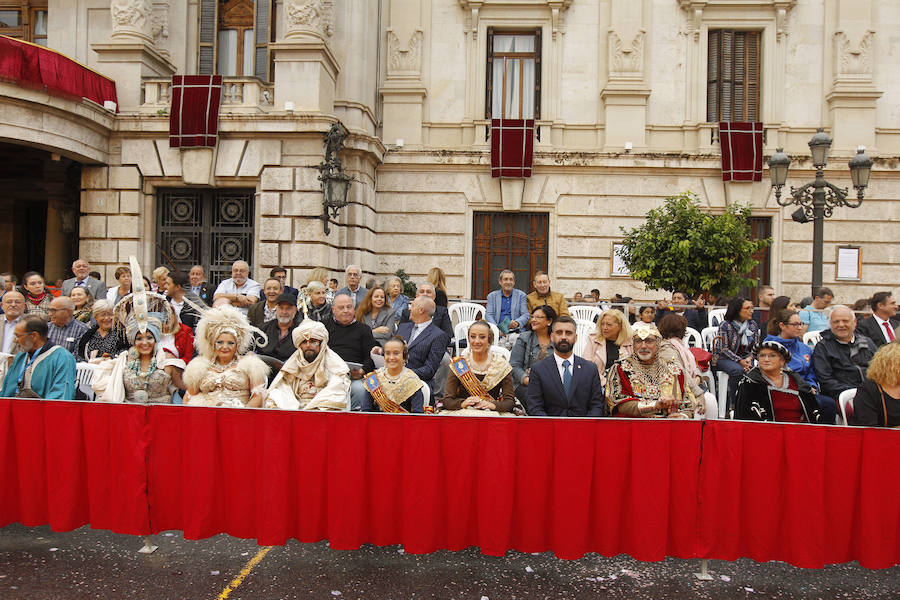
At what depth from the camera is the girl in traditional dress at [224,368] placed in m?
5.27

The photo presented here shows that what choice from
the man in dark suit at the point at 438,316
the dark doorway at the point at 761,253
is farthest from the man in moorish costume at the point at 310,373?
the dark doorway at the point at 761,253

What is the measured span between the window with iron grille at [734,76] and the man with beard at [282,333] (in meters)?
14.4

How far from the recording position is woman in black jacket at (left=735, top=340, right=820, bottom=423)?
208 inches

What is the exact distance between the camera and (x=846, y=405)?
17.9ft

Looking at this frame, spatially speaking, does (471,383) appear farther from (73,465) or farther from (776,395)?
(73,465)

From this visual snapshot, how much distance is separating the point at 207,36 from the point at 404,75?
17.8 ft

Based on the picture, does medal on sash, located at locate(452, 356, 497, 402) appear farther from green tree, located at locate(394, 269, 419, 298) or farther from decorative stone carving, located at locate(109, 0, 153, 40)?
decorative stone carving, located at locate(109, 0, 153, 40)

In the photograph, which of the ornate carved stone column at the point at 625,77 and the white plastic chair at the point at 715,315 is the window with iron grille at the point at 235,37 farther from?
the white plastic chair at the point at 715,315

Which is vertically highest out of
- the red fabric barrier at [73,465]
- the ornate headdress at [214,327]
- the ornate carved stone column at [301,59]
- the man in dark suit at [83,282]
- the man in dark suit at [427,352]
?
the ornate carved stone column at [301,59]

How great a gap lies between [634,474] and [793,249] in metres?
14.8

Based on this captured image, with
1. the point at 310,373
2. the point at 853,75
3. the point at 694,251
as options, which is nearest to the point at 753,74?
the point at 853,75

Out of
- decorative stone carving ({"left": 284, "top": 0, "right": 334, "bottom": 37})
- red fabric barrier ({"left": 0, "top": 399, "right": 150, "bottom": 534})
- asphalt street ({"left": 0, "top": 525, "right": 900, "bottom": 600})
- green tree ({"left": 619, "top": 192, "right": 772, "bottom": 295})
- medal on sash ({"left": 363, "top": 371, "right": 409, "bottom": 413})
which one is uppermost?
decorative stone carving ({"left": 284, "top": 0, "right": 334, "bottom": 37})

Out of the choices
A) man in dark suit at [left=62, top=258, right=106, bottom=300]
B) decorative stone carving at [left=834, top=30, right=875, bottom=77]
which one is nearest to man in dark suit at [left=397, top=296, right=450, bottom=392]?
man in dark suit at [left=62, top=258, right=106, bottom=300]

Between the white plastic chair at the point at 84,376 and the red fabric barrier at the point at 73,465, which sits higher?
the white plastic chair at the point at 84,376
